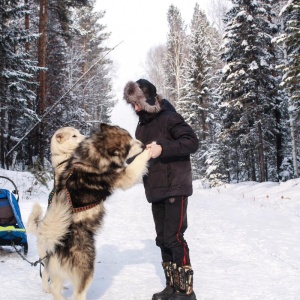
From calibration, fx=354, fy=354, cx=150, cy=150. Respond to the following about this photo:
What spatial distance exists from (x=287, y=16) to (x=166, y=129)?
19.4m

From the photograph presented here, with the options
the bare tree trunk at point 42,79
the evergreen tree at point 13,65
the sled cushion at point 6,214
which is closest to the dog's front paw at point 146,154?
the sled cushion at point 6,214

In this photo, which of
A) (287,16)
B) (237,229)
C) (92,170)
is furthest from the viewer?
(287,16)

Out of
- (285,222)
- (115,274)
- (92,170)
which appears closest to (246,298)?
(115,274)

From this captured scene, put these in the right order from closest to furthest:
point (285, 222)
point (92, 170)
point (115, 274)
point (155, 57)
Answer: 1. point (92, 170)
2. point (115, 274)
3. point (285, 222)
4. point (155, 57)

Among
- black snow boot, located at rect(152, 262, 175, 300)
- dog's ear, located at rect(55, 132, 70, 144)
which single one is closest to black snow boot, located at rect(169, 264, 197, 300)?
black snow boot, located at rect(152, 262, 175, 300)

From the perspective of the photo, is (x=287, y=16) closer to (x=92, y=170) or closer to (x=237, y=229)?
(x=237, y=229)

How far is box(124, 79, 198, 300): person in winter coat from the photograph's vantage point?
3324 millimetres

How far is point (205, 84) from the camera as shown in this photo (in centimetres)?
2881

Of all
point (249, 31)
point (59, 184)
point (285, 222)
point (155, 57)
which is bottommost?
point (285, 222)

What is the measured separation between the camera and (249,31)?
20203mm

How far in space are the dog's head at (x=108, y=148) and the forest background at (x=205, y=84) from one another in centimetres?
439

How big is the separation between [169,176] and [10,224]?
2.83 meters

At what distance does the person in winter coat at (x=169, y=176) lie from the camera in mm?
3324

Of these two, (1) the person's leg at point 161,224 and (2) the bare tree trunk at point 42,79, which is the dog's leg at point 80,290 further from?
(2) the bare tree trunk at point 42,79
